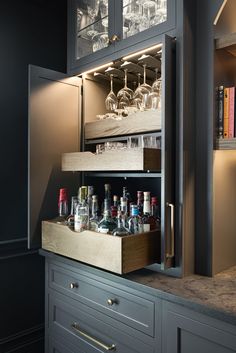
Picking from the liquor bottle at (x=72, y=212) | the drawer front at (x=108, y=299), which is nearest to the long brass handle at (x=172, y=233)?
the drawer front at (x=108, y=299)

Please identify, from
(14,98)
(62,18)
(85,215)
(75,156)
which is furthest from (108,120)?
(62,18)

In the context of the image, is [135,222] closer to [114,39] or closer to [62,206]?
[62,206]

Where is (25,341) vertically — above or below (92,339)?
below

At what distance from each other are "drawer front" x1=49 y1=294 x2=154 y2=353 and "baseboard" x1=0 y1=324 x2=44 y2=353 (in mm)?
386

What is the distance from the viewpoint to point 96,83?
6.18 feet

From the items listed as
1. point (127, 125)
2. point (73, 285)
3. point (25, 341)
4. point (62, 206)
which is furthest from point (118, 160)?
point (25, 341)

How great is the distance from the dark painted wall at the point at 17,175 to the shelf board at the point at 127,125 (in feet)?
1.67

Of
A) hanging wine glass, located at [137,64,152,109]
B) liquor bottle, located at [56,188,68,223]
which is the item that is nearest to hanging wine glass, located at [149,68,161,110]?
hanging wine glass, located at [137,64,152,109]

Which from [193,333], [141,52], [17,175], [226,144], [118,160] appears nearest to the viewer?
[193,333]

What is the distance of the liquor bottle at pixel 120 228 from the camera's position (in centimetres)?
133

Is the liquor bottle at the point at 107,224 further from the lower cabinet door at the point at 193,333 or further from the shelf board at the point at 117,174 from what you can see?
the lower cabinet door at the point at 193,333

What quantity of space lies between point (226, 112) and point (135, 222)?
0.62 metres

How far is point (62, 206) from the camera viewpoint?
1.63 metres

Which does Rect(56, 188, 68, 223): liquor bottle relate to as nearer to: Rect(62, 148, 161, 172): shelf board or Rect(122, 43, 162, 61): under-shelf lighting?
Rect(62, 148, 161, 172): shelf board
